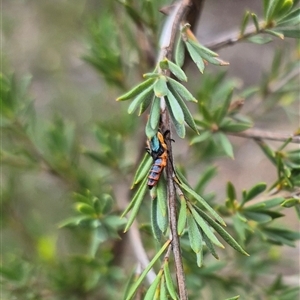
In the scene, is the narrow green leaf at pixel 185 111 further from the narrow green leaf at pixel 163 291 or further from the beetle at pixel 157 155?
the narrow green leaf at pixel 163 291

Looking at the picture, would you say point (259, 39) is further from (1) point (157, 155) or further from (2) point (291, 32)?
(1) point (157, 155)

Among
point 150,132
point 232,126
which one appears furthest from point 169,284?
point 232,126

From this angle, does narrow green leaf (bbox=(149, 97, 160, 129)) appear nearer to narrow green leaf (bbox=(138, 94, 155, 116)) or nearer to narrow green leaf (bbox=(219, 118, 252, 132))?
narrow green leaf (bbox=(138, 94, 155, 116))

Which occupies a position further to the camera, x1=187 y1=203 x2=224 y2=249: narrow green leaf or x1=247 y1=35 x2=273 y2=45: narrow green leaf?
x1=247 y1=35 x2=273 y2=45: narrow green leaf

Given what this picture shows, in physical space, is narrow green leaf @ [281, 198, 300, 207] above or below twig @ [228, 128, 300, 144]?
below

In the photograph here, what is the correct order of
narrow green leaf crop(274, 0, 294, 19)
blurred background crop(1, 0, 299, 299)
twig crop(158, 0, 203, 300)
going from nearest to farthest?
twig crop(158, 0, 203, 300) → narrow green leaf crop(274, 0, 294, 19) → blurred background crop(1, 0, 299, 299)

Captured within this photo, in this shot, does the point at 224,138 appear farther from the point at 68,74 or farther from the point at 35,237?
the point at 68,74

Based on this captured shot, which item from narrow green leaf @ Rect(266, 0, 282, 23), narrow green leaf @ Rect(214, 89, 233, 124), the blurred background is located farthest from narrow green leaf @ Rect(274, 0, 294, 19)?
the blurred background
